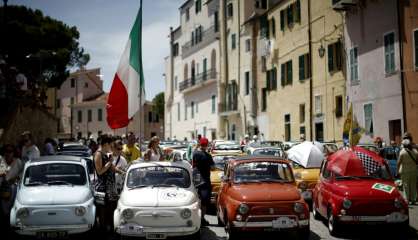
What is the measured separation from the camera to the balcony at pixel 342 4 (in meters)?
27.8

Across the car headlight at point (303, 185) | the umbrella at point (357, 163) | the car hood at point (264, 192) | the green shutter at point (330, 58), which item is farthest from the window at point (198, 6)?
the car hood at point (264, 192)

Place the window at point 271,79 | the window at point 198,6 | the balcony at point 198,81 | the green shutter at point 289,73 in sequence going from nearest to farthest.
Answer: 1. the green shutter at point 289,73
2. the window at point 271,79
3. the balcony at point 198,81
4. the window at point 198,6

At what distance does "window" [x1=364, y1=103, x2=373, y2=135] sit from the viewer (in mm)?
26875

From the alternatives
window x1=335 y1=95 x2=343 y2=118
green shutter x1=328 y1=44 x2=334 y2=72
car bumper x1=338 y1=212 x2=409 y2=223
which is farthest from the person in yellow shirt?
green shutter x1=328 y1=44 x2=334 y2=72

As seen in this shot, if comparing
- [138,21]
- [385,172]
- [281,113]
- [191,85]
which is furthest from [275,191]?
[191,85]

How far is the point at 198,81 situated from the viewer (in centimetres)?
5588

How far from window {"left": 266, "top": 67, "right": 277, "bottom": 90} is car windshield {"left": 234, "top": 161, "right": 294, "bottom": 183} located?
92.3 ft

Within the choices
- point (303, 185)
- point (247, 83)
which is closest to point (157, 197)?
point (303, 185)

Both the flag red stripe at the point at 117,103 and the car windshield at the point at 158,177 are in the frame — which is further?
the flag red stripe at the point at 117,103

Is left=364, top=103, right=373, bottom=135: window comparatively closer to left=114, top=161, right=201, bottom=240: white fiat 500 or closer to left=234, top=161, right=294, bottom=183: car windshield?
left=234, top=161, right=294, bottom=183: car windshield

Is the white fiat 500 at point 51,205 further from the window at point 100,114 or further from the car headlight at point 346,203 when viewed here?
the window at point 100,114

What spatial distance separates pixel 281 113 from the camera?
38.2 metres

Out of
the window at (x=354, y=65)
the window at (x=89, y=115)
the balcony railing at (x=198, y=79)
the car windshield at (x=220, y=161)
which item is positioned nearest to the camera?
the car windshield at (x=220, y=161)

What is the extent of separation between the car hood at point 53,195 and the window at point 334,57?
22.0 metres
